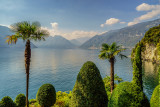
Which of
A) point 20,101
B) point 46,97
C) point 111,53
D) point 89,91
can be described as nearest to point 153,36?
point 111,53

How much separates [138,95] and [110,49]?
1424 centimetres

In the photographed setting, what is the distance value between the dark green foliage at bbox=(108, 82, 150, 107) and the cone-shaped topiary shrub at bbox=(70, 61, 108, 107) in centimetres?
126

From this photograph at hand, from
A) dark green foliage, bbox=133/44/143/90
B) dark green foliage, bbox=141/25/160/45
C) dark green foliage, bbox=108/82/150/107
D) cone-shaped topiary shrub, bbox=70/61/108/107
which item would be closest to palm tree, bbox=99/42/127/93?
dark green foliage, bbox=133/44/143/90

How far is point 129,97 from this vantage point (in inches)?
267

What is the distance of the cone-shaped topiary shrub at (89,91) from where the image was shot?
26.8 ft

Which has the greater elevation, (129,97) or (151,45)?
(151,45)

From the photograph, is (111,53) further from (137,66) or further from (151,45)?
(151,45)

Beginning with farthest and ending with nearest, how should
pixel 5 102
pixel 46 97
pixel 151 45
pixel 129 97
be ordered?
1. pixel 151 45
2. pixel 46 97
3. pixel 5 102
4. pixel 129 97

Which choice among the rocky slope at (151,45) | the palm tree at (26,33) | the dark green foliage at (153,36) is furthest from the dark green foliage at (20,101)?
the rocky slope at (151,45)

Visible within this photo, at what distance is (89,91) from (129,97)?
309cm

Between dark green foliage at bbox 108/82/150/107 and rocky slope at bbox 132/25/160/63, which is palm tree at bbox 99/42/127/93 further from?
rocky slope at bbox 132/25/160/63

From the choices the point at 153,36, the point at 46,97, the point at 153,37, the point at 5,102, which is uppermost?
the point at 153,36

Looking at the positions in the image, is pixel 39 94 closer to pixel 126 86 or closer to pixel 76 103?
pixel 76 103

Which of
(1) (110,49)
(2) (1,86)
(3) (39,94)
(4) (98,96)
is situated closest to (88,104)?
(4) (98,96)
